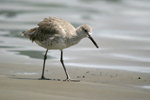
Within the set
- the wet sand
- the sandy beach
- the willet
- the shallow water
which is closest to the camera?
the wet sand

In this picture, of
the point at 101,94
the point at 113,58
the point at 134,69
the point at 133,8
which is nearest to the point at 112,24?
A: the point at 133,8

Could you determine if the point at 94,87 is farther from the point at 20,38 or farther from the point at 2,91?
the point at 20,38

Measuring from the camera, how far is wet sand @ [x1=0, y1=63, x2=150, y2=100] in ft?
22.2

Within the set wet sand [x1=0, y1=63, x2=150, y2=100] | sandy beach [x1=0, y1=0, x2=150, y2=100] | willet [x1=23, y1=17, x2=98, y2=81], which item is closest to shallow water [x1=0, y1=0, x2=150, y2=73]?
sandy beach [x1=0, y1=0, x2=150, y2=100]

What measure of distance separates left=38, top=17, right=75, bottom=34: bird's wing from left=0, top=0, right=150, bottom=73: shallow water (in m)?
1.71

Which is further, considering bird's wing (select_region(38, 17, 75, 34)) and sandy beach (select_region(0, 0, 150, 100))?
bird's wing (select_region(38, 17, 75, 34))

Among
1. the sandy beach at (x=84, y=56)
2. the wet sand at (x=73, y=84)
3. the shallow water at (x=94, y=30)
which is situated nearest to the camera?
the wet sand at (x=73, y=84)

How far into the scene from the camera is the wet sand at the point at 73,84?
22.2 feet

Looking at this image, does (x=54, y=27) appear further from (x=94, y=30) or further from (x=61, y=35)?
(x=94, y=30)

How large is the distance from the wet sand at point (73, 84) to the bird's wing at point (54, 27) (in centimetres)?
115

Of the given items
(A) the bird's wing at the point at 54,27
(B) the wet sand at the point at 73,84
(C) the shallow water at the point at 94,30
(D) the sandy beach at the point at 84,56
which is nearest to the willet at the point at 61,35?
(A) the bird's wing at the point at 54,27

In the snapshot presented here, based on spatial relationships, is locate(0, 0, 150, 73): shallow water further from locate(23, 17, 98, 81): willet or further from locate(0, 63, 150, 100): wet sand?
locate(23, 17, 98, 81): willet

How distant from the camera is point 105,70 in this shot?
9609 mm

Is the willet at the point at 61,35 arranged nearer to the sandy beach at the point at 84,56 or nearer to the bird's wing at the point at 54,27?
the bird's wing at the point at 54,27
